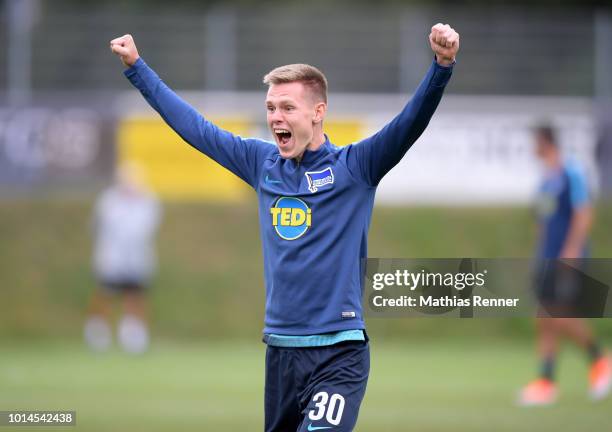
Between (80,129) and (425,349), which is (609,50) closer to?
(425,349)

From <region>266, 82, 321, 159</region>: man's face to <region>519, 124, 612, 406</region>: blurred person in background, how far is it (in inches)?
223

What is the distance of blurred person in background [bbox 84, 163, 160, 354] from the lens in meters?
18.0

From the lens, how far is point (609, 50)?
2097 centimetres

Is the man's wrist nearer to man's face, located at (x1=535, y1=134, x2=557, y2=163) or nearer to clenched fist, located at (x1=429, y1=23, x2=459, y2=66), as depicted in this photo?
clenched fist, located at (x1=429, y1=23, x2=459, y2=66)

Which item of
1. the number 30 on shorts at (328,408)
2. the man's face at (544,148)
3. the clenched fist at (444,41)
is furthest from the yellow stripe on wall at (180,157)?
the clenched fist at (444,41)

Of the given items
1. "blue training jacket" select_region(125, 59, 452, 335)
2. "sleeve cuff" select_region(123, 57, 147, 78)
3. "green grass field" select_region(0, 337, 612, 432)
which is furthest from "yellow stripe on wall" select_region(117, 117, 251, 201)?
"blue training jacket" select_region(125, 59, 452, 335)

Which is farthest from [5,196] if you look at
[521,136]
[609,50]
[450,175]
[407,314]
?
[407,314]

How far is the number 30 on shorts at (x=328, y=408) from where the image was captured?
555 centimetres

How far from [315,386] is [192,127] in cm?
159

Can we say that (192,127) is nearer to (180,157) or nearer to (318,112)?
(318,112)

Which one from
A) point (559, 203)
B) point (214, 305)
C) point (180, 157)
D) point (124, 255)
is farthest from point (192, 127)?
point (180, 157)

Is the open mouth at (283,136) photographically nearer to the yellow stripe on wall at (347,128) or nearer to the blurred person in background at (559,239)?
the blurred person in background at (559,239)

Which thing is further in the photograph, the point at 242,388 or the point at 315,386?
the point at 242,388

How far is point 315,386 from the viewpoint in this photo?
18.6 feet
